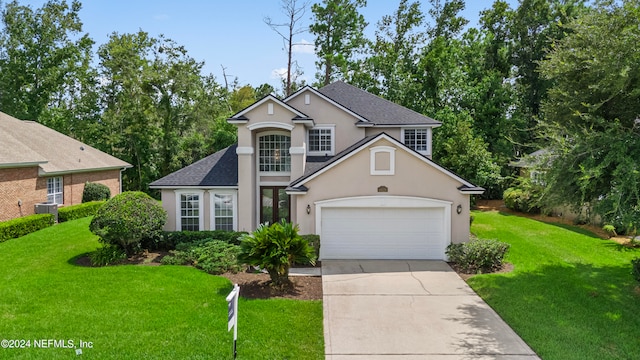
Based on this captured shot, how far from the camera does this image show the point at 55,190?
Answer: 856 inches

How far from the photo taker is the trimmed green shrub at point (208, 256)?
1227 cm

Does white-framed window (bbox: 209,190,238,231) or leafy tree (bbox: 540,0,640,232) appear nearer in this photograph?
leafy tree (bbox: 540,0,640,232)

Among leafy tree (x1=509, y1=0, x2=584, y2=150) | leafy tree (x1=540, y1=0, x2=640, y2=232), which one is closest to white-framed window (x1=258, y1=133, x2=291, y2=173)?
leafy tree (x1=540, y1=0, x2=640, y2=232)

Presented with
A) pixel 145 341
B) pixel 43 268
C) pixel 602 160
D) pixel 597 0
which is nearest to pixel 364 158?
pixel 602 160

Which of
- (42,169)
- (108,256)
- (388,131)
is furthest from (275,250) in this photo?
(42,169)

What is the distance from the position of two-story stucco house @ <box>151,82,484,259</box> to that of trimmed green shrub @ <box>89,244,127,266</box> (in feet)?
8.71

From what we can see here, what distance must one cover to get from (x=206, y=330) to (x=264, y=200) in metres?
9.23

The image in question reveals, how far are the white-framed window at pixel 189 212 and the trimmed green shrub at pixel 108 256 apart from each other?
2.77m

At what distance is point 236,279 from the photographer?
1146 centimetres

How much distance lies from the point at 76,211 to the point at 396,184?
18345 mm

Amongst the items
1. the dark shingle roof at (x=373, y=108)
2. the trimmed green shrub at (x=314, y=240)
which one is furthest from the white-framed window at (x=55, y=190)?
the trimmed green shrub at (x=314, y=240)

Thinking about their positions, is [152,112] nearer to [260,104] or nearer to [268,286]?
[260,104]

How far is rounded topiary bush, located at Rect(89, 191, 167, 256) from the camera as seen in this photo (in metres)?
12.8

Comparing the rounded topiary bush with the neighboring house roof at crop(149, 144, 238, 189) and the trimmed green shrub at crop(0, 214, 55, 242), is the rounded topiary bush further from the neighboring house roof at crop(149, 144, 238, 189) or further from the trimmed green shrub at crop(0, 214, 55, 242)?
the trimmed green shrub at crop(0, 214, 55, 242)
